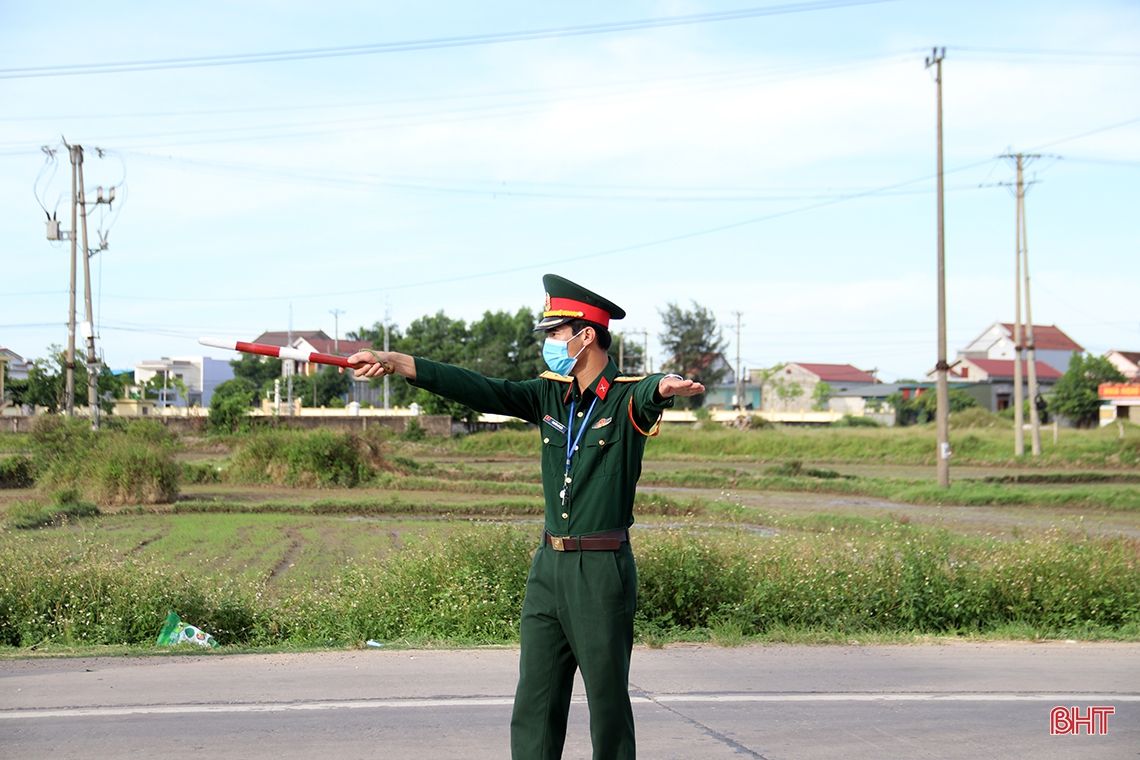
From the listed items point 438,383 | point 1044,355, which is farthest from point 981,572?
point 1044,355

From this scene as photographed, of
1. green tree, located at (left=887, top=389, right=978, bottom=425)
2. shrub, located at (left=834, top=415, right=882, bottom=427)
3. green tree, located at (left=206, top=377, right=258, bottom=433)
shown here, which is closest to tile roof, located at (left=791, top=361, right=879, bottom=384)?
green tree, located at (left=887, top=389, right=978, bottom=425)

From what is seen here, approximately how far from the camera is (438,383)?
4.91m

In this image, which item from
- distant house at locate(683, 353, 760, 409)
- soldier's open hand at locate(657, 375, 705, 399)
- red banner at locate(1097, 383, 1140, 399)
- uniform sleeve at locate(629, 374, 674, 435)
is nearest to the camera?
soldier's open hand at locate(657, 375, 705, 399)

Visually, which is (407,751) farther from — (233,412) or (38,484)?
(233,412)

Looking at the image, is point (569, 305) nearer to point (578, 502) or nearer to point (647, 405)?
point (647, 405)

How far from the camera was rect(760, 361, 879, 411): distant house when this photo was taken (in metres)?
118

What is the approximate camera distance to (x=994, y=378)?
103750 mm

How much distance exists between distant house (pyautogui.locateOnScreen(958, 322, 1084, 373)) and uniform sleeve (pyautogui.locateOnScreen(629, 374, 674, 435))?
113 m

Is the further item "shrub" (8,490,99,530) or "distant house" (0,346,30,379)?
"distant house" (0,346,30,379)

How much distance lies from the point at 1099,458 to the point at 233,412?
40911 mm

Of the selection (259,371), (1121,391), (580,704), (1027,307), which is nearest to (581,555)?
(580,704)

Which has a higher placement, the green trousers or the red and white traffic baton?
the red and white traffic baton

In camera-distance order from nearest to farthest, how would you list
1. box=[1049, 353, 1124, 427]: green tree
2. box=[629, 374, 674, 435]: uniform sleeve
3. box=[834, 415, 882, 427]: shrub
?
box=[629, 374, 674, 435]: uniform sleeve < box=[1049, 353, 1124, 427]: green tree < box=[834, 415, 882, 427]: shrub

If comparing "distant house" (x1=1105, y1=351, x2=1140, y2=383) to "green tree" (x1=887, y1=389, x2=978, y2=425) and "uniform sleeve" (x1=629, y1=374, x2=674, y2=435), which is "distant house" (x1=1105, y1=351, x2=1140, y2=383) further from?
"uniform sleeve" (x1=629, y1=374, x2=674, y2=435)
